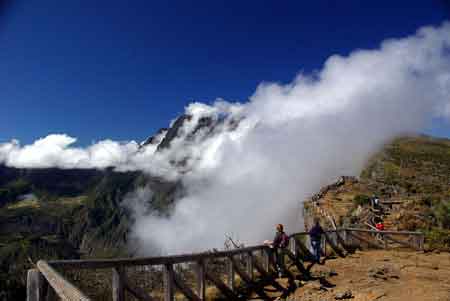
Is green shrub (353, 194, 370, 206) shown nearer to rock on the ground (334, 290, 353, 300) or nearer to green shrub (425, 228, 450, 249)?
green shrub (425, 228, 450, 249)

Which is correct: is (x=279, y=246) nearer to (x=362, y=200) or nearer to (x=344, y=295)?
(x=344, y=295)

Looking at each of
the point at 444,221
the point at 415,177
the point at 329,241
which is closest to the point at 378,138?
the point at 415,177

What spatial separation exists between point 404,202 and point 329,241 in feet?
57.8

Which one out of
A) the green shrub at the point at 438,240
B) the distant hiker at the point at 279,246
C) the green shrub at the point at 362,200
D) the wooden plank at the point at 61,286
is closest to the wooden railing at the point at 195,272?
the wooden plank at the point at 61,286

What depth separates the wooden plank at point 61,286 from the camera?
4258 mm

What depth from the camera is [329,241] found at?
59.6 feet

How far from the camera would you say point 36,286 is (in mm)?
5488

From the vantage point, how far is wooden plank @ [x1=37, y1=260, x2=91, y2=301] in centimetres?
426

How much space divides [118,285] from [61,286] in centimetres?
278

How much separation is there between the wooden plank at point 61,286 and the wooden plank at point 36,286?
87mm

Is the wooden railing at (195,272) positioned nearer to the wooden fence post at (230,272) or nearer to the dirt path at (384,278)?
the wooden fence post at (230,272)

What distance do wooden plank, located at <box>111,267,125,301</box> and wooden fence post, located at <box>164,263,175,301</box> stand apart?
124cm

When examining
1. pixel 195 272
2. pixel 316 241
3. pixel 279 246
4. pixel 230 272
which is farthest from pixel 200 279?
pixel 316 241

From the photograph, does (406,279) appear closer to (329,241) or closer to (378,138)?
(329,241)
